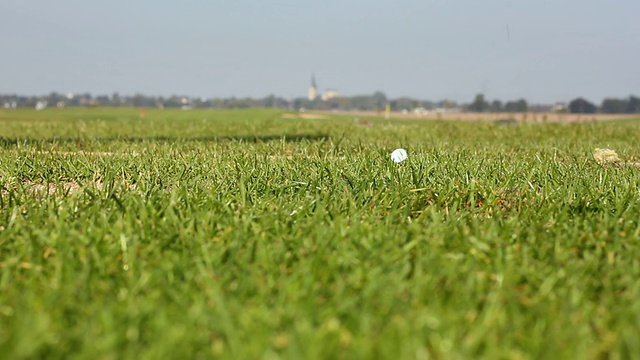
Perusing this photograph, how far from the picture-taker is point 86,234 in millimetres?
2779

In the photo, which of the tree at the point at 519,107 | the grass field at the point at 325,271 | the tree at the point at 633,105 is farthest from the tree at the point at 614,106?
the grass field at the point at 325,271

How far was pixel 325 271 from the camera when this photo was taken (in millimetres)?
2355

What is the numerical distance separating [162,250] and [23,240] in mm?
653

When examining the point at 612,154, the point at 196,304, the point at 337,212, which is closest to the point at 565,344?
the point at 196,304

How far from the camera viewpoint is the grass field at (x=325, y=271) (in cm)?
174

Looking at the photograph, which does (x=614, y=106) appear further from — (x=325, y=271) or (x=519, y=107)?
(x=325, y=271)

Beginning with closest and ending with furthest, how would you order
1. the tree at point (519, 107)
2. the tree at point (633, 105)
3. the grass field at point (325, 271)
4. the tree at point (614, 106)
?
the grass field at point (325, 271) < the tree at point (519, 107) < the tree at point (633, 105) < the tree at point (614, 106)

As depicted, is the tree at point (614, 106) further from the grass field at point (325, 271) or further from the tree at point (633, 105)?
the grass field at point (325, 271)

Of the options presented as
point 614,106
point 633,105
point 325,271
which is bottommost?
point 614,106

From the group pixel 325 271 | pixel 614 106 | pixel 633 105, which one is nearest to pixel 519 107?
pixel 325 271

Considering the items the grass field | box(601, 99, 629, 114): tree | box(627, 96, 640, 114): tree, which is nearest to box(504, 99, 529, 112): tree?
the grass field

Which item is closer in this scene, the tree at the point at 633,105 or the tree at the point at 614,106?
the tree at the point at 633,105

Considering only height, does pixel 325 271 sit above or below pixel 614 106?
above

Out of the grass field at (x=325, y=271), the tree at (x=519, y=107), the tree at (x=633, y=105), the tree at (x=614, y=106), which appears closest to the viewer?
the grass field at (x=325, y=271)
